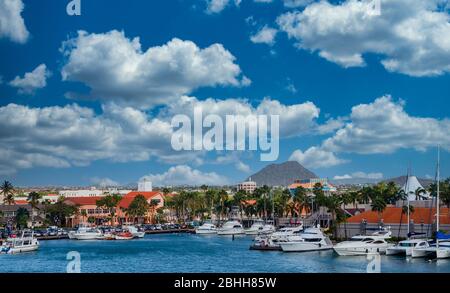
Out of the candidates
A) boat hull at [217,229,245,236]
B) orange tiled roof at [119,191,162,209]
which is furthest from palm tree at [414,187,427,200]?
orange tiled roof at [119,191,162,209]

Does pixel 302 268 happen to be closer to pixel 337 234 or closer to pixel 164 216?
pixel 337 234

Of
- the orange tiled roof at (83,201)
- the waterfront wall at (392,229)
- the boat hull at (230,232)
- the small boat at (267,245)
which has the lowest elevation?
the boat hull at (230,232)

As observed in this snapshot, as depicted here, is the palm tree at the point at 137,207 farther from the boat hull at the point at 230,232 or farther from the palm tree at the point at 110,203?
the boat hull at the point at 230,232

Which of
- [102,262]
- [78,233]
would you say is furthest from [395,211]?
[78,233]

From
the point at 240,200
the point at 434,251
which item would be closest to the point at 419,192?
the point at 434,251

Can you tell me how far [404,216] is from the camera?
1136 inches

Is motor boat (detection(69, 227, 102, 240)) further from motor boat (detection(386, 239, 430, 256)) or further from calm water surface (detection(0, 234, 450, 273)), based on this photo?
motor boat (detection(386, 239, 430, 256))

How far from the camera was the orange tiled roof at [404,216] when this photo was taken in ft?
90.6

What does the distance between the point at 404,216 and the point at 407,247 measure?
19.8 feet

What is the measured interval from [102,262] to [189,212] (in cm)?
4059

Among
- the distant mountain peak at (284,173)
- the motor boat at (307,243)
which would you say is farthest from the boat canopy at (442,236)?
the distant mountain peak at (284,173)

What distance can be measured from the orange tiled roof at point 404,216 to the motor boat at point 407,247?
14.5 ft

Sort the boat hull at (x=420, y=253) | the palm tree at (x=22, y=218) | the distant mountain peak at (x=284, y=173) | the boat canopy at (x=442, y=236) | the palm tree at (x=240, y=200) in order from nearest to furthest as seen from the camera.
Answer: the boat hull at (x=420, y=253) < the boat canopy at (x=442, y=236) < the palm tree at (x=22, y=218) < the palm tree at (x=240, y=200) < the distant mountain peak at (x=284, y=173)

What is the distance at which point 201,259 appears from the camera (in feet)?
77.6
